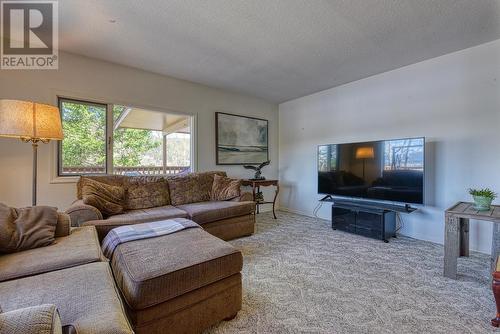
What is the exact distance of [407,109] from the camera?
3.28 m

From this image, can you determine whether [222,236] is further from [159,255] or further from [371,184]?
[371,184]

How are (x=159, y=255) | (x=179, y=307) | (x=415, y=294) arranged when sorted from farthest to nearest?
(x=415, y=294) < (x=159, y=255) < (x=179, y=307)

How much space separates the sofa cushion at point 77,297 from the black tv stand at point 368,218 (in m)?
3.05

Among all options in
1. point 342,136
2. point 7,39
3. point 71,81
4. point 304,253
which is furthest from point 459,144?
point 7,39

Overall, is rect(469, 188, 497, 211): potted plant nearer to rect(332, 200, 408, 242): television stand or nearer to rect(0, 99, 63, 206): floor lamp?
rect(332, 200, 408, 242): television stand

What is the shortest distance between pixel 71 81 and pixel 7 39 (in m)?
0.67

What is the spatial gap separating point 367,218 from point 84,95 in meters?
4.13

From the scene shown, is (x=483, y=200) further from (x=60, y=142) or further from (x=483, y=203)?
(x=60, y=142)

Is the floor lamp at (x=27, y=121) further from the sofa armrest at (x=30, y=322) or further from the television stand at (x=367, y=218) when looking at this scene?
the television stand at (x=367, y=218)

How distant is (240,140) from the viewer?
181 inches

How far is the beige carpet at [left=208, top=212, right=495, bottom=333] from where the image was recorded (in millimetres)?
1494

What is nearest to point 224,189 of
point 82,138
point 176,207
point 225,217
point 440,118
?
point 225,217

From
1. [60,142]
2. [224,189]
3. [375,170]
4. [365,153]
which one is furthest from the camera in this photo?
[224,189]

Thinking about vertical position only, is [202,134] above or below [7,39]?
below
